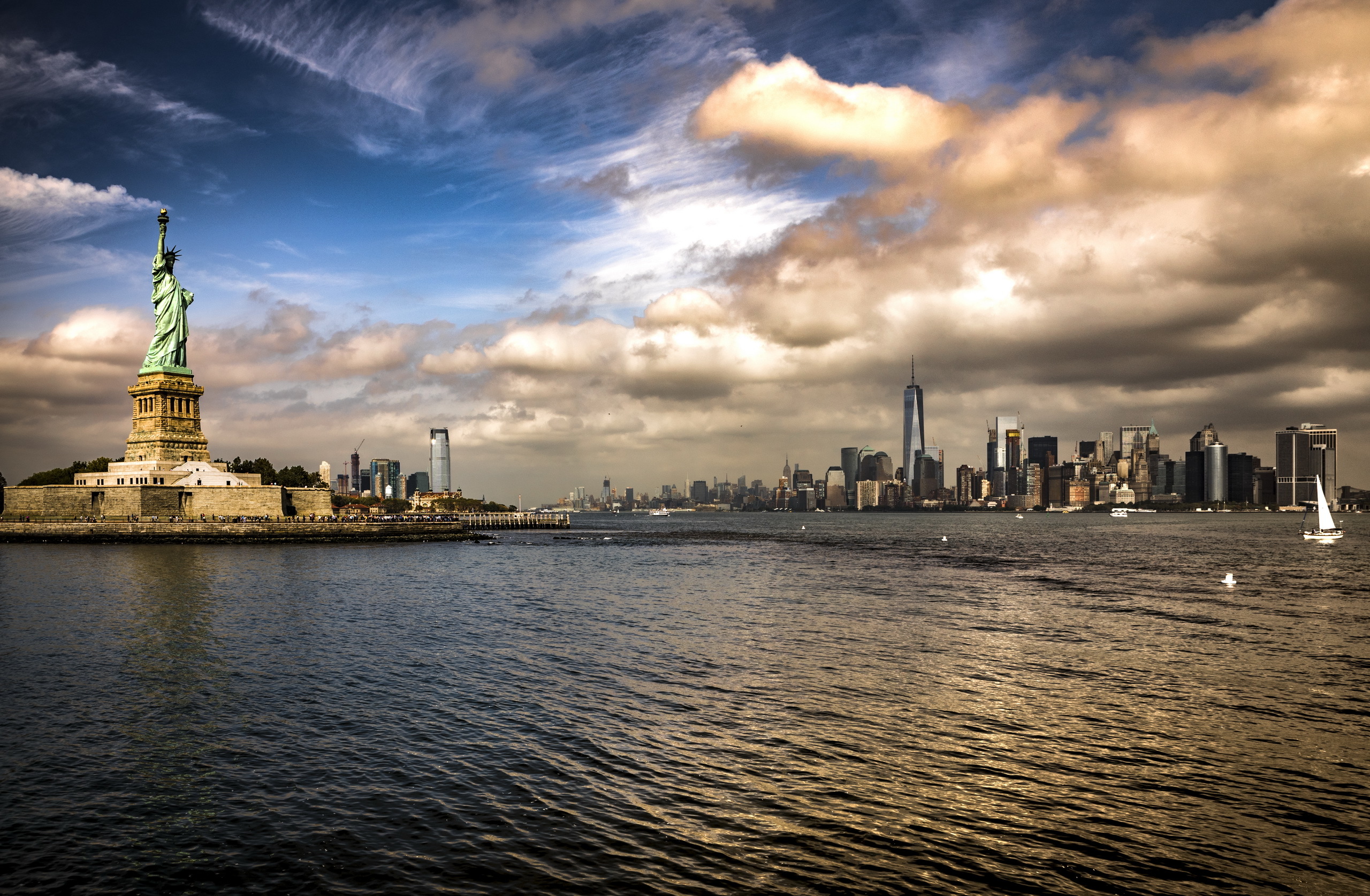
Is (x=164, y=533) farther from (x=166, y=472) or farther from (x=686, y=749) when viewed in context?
(x=686, y=749)

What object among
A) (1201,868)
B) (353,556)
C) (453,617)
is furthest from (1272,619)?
(353,556)

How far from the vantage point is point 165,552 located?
3826 inches

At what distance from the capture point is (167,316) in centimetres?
13688

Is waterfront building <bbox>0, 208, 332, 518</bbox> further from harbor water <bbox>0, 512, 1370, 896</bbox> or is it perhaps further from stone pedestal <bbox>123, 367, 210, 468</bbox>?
harbor water <bbox>0, 512, 1370, 896</bbox>

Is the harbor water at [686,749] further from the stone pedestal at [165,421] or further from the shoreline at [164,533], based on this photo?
the stone pedestal at [165,421]

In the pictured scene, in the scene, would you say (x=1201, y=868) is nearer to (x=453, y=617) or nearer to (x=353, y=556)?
(x=453, y=617)

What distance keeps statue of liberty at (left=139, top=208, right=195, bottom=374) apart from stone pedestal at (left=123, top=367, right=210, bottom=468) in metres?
1.72

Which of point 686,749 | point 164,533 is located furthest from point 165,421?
point 686,749

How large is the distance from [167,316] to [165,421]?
1925 cm

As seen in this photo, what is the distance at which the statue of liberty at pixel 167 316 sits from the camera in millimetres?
135000

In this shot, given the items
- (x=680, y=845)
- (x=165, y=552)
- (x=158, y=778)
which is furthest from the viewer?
(x=165, y=552)

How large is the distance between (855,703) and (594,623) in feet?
72.0

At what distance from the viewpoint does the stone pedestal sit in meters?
129

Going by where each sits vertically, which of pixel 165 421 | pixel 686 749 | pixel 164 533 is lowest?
pixel 164 533
